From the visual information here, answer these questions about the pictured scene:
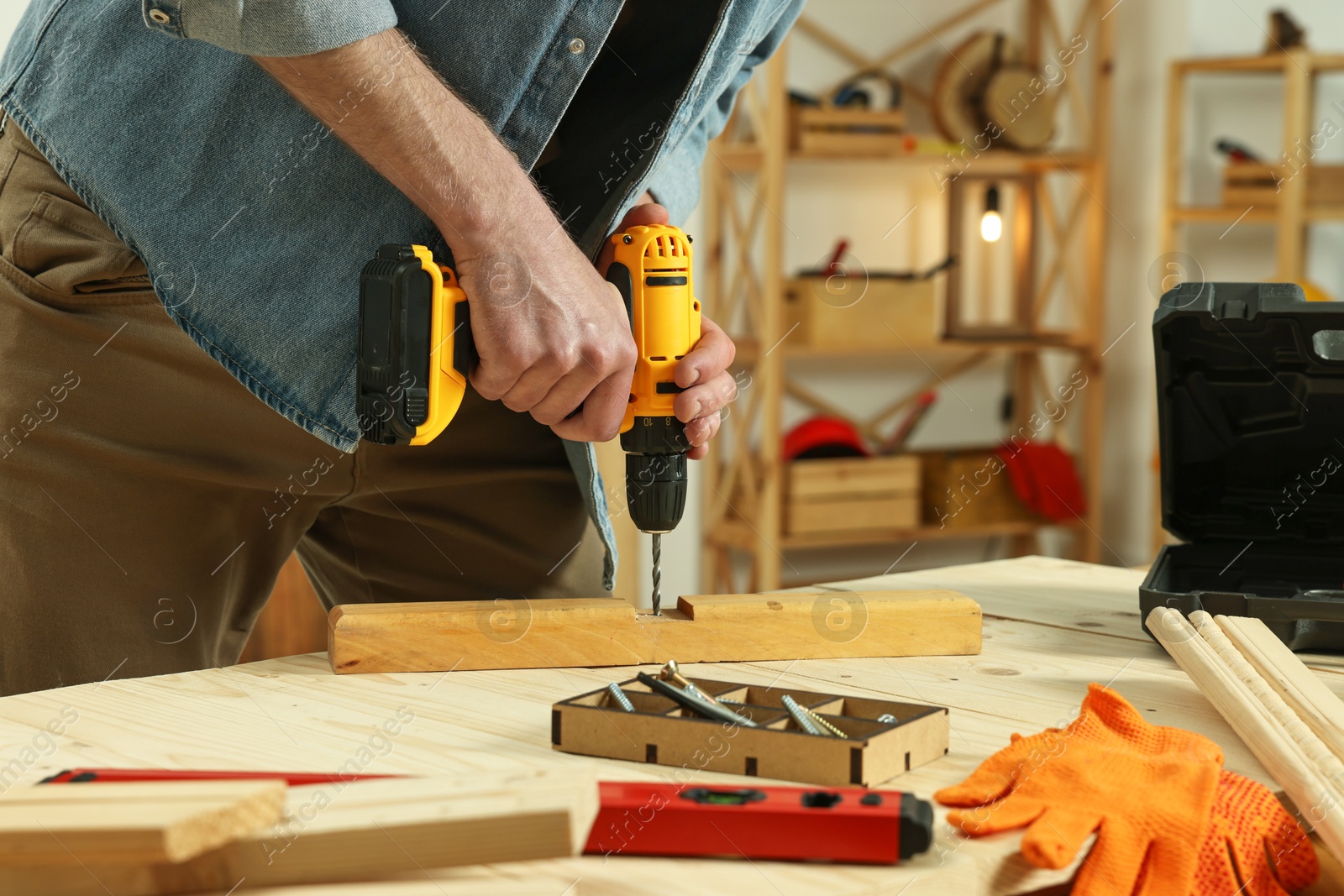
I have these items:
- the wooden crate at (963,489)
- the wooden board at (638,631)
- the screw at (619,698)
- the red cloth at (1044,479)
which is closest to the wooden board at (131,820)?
the screw at (619,698)

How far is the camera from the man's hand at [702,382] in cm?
110

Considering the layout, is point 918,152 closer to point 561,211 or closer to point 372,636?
point 561,211

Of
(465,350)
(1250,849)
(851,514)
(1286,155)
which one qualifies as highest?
(1286,155)

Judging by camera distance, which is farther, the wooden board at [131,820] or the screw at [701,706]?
the screw at [701,706]

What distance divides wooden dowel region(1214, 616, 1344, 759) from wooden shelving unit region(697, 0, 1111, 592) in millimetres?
2349

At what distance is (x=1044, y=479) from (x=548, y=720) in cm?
316

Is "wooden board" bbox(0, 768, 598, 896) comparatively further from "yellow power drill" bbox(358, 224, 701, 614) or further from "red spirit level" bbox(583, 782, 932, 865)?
"yellow power drill" bbox(358, 224, 701, 614)

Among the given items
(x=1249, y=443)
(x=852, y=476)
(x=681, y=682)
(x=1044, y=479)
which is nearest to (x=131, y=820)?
(x=681, y=682)

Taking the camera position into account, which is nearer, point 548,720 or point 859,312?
point 548,720

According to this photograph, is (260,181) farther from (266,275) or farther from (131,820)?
(131,820)

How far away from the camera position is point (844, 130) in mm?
3426

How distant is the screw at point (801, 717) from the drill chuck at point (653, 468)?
34 cm

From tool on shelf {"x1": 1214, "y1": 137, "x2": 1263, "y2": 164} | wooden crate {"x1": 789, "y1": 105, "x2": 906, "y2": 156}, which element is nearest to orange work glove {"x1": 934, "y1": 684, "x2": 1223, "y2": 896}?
wooden crate {"x1": 789, "y1": 105, "x2": 906, "y2": 156}

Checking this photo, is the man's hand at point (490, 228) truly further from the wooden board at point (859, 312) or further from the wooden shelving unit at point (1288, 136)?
the wooden shelving unit at point (1288, 136)
